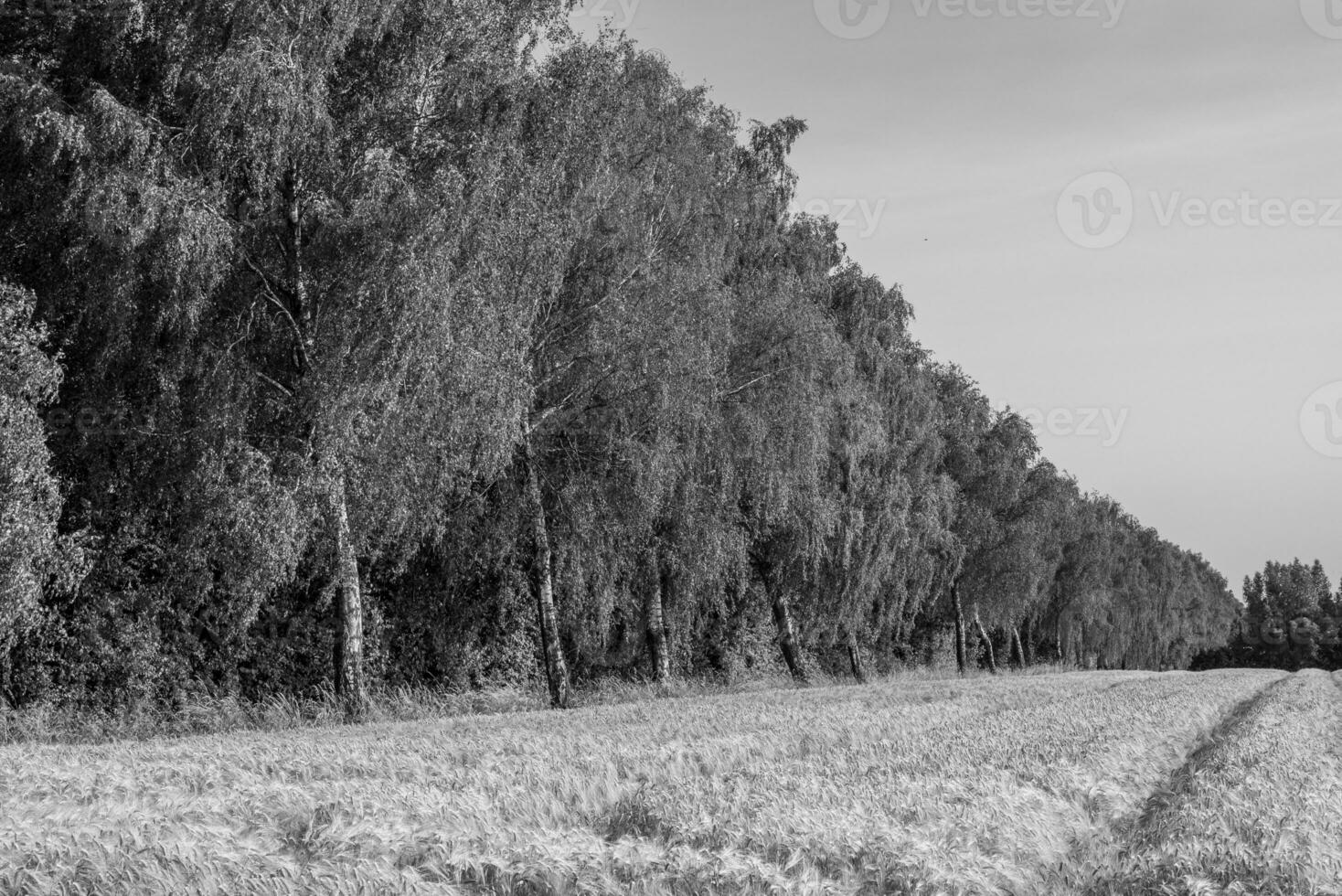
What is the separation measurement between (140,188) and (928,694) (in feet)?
51.3

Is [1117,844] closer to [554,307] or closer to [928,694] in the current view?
[928,694]

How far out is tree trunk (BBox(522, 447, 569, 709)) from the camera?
→ 1981 cm

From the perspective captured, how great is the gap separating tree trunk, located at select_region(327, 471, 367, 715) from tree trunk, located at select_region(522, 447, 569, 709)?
151 inches

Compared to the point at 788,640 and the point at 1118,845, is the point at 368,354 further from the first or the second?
the point at 788,640

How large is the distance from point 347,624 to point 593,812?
37.7 feet

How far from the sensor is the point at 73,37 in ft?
52.4

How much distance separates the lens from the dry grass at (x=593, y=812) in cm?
429

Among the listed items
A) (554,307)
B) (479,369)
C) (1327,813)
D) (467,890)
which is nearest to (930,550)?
(554,307)
